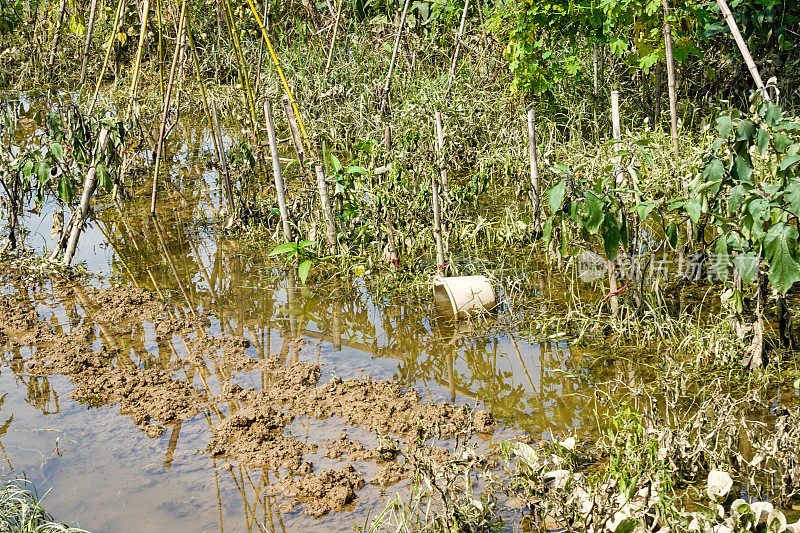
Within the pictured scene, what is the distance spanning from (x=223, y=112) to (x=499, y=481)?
20.0ft

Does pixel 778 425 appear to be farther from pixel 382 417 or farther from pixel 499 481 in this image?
pixel 382 417

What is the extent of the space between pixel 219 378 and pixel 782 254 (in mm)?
2405

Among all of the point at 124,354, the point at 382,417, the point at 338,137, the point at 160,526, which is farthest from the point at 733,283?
the point at 338,137

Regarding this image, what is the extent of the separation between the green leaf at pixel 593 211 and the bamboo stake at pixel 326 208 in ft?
5.91

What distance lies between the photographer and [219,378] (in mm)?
3705

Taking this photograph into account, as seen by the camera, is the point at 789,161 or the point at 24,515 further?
the point at 789,161

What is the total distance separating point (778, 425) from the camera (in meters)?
2.63

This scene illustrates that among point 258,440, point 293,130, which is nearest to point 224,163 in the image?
point 293,130

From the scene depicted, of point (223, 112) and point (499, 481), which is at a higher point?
point (223, 112)

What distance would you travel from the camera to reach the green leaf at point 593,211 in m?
3.18

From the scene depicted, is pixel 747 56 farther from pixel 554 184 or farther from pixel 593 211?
pixel 554 184

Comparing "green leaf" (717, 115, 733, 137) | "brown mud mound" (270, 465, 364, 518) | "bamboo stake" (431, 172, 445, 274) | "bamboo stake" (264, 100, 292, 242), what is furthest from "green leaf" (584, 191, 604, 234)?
"bamboo stake" (264, 100, 292, 242)

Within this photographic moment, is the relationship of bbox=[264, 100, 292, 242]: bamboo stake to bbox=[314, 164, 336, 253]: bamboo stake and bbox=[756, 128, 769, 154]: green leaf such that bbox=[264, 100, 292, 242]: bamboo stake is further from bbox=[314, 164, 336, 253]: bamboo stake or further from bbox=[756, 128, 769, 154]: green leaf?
bbox=[756, 128, 769, 154]: green leaf

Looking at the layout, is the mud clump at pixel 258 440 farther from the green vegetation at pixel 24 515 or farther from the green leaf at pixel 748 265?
the green leaf at pixel 748 265
